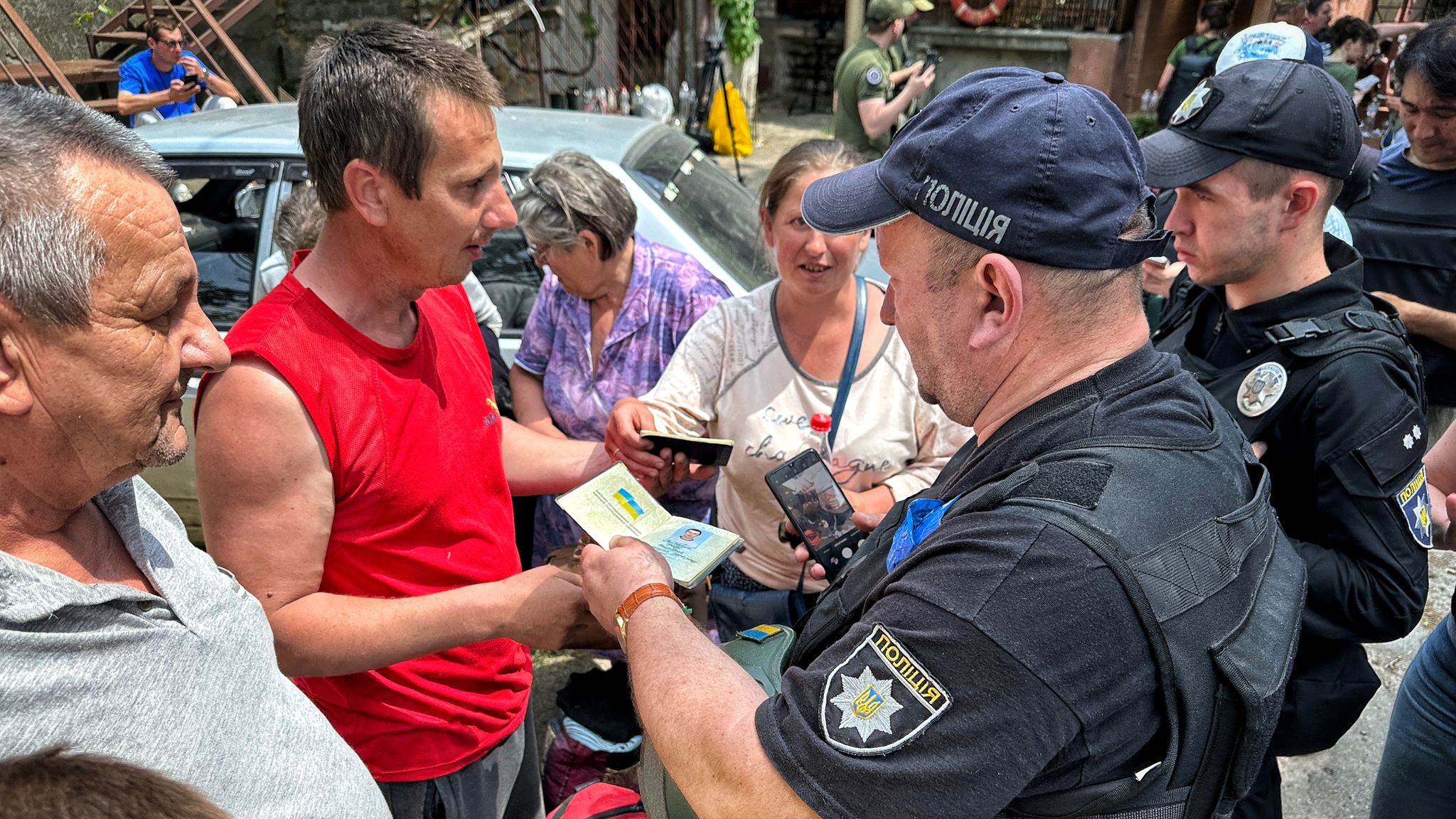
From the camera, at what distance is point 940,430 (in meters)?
2.43

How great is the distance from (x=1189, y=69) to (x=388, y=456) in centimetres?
805

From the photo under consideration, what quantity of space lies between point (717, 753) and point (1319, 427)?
141 cm

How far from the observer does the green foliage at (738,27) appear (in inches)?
486

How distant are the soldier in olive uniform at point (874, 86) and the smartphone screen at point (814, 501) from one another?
4.49 metres

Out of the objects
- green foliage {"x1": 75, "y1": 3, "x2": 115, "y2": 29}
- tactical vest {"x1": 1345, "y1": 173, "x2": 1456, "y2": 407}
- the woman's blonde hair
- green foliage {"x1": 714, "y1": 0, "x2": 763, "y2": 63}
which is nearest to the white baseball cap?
tactical vest {"x1": 1345, "y1": 173, "x2": 1456, "y2": 407}

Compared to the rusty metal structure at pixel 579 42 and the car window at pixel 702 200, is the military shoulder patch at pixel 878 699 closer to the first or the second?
the car window at pixel 702 200

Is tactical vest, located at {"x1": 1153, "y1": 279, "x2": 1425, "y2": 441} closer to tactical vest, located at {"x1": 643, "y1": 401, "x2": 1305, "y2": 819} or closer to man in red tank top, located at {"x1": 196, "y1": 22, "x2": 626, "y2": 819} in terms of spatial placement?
tactical vest, located at {"x1": 643, "y1": 401, "x2": 1305, "y2": 819}

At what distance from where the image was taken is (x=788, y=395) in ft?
8.23

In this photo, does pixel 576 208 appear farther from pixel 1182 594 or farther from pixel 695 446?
pixel 1182 594

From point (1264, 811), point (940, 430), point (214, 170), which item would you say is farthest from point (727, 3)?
point (1264, 811)

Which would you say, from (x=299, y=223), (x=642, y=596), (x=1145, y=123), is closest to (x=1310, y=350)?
(x=642, y=596)

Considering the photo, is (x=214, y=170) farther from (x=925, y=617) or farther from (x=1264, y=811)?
(x=1264, y=811)

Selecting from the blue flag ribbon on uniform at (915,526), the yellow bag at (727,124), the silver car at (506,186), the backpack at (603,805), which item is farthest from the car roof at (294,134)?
the yellow bag at (727,124)

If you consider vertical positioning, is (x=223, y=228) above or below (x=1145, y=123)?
above
